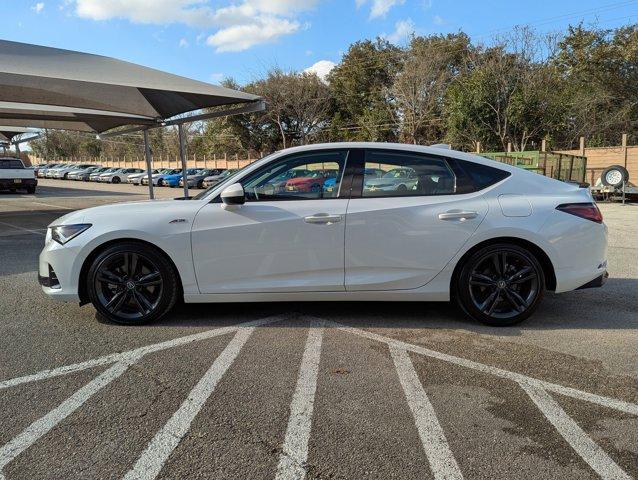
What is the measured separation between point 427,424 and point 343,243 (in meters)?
1.81

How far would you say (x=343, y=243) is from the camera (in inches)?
167

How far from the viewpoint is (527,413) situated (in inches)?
114

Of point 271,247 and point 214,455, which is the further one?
point 271,247

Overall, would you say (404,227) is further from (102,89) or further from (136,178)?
(136,178)

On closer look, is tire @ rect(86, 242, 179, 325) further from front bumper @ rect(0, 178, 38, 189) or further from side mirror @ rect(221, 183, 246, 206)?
front bumper @ rect(0, 178, 38, 189)

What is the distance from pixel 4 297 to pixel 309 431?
4320mm

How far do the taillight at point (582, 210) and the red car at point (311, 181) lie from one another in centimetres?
198

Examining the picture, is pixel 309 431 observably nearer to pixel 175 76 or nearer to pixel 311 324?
pixel 311 324

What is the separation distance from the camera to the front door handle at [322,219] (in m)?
4.21

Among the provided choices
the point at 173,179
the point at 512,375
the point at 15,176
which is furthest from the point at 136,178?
the point at 512,375

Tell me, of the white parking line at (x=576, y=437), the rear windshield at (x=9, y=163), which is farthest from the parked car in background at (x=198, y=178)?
the white parking line at (x=576, y=437)

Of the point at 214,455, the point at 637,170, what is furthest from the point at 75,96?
the point at 637,170

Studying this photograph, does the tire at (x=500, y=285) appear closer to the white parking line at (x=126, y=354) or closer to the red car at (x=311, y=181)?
the red car at (x=311, y=181)

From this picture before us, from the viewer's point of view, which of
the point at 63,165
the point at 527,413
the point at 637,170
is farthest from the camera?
the point at 63,165
